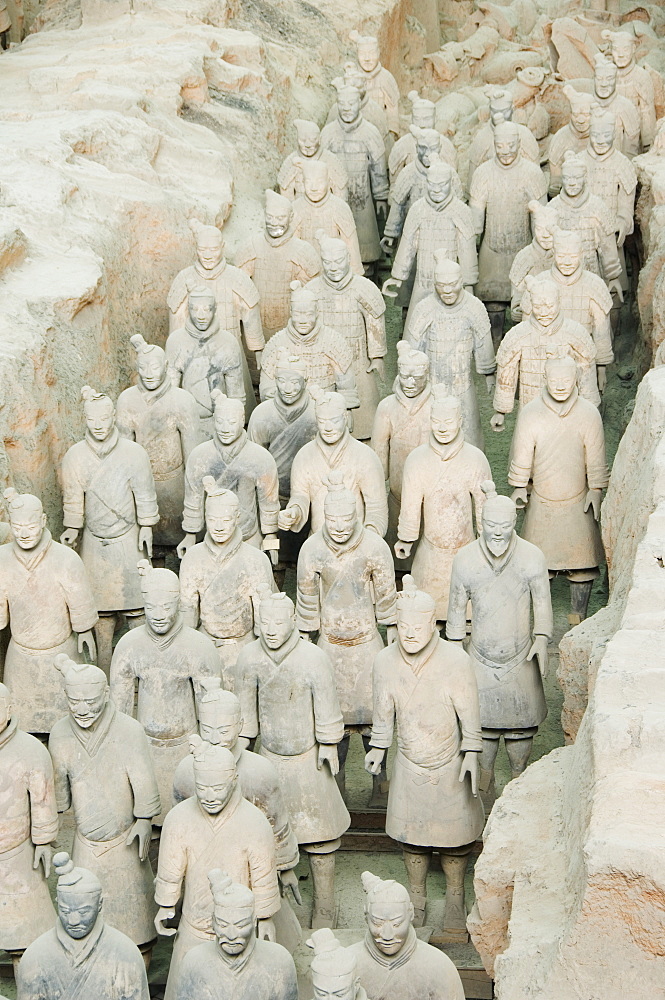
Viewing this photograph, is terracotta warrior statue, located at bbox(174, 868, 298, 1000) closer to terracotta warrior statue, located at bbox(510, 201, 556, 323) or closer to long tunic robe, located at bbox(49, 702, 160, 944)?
long tunic robe, located at bbox(49, 702, 160, 944)

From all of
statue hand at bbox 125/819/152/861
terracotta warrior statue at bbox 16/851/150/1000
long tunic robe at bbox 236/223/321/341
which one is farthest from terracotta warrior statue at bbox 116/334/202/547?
terracotta warrior statue at bbox 16/851/150/1000

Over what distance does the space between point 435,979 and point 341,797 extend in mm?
1456

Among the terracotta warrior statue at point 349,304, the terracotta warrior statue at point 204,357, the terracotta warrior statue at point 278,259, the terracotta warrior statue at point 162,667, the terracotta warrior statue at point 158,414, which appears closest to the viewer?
the terracotta warrior statue at point 162,667

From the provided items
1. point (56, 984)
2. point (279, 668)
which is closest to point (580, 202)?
point (279, 668)

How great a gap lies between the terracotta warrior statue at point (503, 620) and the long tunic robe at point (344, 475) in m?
0.71

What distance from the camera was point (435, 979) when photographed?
5270 mm

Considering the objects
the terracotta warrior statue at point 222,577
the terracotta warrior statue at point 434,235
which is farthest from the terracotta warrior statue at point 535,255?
the terracotta warrior statue at point 222,577

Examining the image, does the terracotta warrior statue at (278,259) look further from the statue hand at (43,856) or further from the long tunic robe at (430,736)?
the statue hand at (43,856)

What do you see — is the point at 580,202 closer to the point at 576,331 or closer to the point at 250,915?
the point at 576,331

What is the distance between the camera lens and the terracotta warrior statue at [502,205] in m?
9.94

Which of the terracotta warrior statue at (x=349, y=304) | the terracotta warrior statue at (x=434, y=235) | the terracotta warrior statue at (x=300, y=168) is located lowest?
the terracotta warrior statue at (x=349, y=304)

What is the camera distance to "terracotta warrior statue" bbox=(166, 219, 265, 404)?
29.2ft

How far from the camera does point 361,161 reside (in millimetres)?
10453

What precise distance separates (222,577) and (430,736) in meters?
1.14
